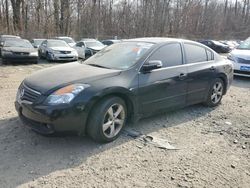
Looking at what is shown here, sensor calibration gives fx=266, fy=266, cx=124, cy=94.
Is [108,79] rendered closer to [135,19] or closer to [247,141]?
[247,141]

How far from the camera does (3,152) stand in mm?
3604

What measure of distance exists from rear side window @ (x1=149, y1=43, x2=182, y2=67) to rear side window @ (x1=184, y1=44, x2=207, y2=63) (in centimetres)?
24

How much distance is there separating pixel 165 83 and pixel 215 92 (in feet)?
6.16

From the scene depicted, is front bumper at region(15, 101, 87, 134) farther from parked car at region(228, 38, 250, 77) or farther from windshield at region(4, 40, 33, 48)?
windshield at region(4, 40, 33, 48)

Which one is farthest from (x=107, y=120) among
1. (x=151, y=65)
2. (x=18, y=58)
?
(x=18, y=58)

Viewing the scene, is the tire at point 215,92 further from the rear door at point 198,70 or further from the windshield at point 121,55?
the windshield at point 121,55

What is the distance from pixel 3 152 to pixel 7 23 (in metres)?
32.4

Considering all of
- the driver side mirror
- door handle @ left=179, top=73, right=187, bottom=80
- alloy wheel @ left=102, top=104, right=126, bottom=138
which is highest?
the driver side mirror

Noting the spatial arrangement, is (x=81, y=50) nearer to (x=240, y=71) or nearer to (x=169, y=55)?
(x=240, y=71)

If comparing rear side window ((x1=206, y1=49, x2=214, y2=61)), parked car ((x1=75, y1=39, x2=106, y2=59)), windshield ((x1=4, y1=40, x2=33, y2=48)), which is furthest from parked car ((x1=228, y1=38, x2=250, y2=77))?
→ windshield ((x1=4, y1=40, x2=33, y2=48))

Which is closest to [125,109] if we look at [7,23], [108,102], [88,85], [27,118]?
[108,102]

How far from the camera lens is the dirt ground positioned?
3109 mm

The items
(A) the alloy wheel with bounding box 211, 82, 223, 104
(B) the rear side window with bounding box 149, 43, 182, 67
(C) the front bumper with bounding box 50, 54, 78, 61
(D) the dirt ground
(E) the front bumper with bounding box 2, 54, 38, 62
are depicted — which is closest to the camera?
(D) the dirt ground

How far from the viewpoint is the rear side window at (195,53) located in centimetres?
525
